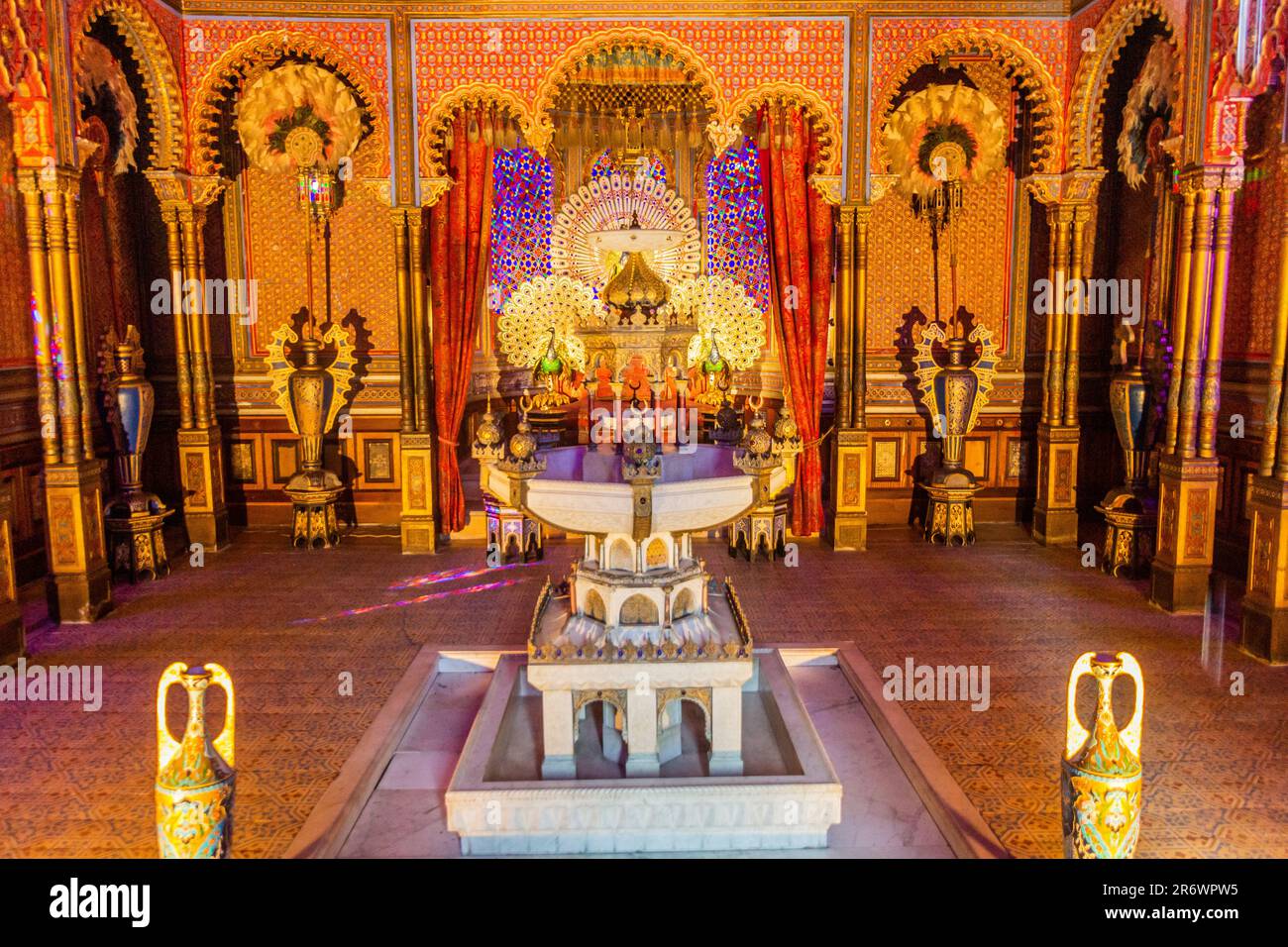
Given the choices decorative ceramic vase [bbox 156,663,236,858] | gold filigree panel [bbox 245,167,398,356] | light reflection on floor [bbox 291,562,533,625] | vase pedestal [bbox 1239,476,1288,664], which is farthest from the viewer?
gold filigree panel [bbox 245,167,398,356]

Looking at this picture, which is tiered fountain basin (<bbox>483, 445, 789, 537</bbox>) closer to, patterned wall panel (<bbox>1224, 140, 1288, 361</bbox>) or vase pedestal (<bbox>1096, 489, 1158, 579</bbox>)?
vase pedestal (<bbox>1096, 489, 1158, 579</bbox>)

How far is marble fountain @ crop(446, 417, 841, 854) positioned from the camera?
352 cm

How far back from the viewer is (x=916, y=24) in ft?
A: 24.5

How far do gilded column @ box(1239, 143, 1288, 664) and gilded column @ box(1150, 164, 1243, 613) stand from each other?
0.58m

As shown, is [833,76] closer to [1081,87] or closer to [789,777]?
[1081,87]

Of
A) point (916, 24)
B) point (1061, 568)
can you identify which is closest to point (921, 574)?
point (1061, 568)

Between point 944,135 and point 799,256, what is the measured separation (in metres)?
1.50

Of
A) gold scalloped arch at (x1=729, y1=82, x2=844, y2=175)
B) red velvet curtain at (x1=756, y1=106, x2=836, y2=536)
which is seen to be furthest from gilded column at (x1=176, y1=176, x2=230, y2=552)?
red velvet curtain at (x1=756, y1=106, x2=836, y2=536)

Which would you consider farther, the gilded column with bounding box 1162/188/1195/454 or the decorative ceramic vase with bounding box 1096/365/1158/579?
the decorative ceramic vase with bounding box 1096/365/1158/579

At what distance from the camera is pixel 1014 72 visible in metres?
7.62

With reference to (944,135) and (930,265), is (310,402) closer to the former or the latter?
(930,265)

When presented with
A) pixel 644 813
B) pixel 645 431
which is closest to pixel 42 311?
pixel 645 431

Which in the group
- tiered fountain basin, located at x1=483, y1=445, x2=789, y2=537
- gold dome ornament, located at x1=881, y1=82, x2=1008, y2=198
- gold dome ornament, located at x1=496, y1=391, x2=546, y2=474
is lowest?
tiered fountain basin, located at x1=483, y1=445, x2=789, y2=537
